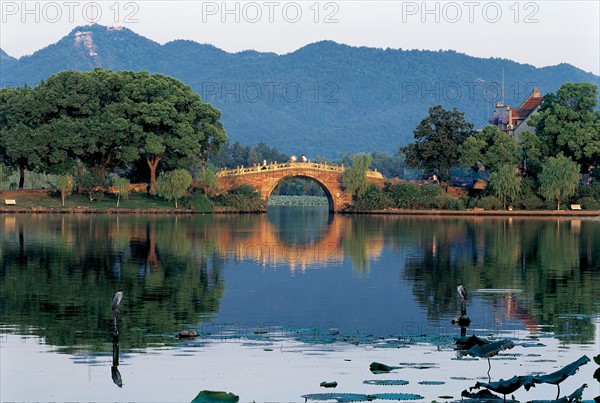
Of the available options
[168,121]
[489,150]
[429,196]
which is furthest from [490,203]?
[168,121]

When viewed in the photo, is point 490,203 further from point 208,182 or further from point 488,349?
point 488,349

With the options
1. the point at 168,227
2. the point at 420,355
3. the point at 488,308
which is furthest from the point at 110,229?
the point at 420,355

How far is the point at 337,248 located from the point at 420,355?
24.6m

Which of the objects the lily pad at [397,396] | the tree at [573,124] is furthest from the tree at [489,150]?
the lily pad at [397,396]

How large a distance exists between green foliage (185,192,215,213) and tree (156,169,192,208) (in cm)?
144

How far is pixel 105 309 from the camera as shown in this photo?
2502 cm

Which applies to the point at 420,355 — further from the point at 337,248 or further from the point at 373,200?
the point at 373,200

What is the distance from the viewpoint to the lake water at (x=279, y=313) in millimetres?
17984

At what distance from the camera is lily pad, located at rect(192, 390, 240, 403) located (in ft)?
50.8

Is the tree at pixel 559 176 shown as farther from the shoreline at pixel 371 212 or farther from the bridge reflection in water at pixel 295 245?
the bridge reflection in water at pixel 295 245

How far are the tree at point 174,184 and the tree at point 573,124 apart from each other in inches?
949

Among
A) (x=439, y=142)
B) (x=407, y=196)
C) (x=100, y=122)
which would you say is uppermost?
(x=100, y=122)

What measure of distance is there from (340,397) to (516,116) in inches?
3177

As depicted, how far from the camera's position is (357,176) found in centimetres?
8200
